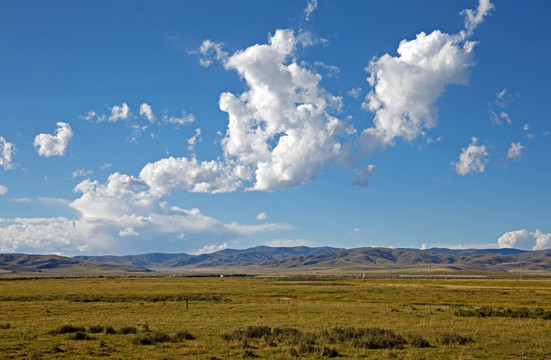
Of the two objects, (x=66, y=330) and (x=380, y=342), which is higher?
(x=380, y=342)

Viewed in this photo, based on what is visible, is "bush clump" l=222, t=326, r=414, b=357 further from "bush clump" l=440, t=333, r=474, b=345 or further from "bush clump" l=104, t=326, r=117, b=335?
"bush clump" l=104, t=326, r=117, b=335

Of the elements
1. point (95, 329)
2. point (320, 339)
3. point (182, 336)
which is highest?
point (320, 339)

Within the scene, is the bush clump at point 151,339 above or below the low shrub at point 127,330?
above

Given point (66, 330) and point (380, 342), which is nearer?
point (380, 342)

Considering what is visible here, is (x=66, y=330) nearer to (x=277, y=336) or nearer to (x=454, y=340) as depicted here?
(x=277, y=336)

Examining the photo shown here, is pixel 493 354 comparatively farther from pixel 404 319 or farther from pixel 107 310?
pixel 107 310

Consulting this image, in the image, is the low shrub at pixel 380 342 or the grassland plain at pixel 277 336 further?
the low shrub at pixel 380 342

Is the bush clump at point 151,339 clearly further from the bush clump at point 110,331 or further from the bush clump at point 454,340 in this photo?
the bush clump at point 454,340

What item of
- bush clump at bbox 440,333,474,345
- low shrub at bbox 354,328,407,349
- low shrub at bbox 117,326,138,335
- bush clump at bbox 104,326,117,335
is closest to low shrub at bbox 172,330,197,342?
low shrub at bbox 117,326,138,335

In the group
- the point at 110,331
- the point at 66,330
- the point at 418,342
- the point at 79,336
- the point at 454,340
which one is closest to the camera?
the point at 418,342

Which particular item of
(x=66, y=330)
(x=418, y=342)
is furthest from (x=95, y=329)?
(x=418, y=342)

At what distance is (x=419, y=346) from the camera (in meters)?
26.7

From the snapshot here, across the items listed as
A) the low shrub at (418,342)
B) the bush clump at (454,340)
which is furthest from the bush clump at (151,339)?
the bush clump at (454,340)

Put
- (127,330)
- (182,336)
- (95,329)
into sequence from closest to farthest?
(182,336) → (127,330) → (95,329)
